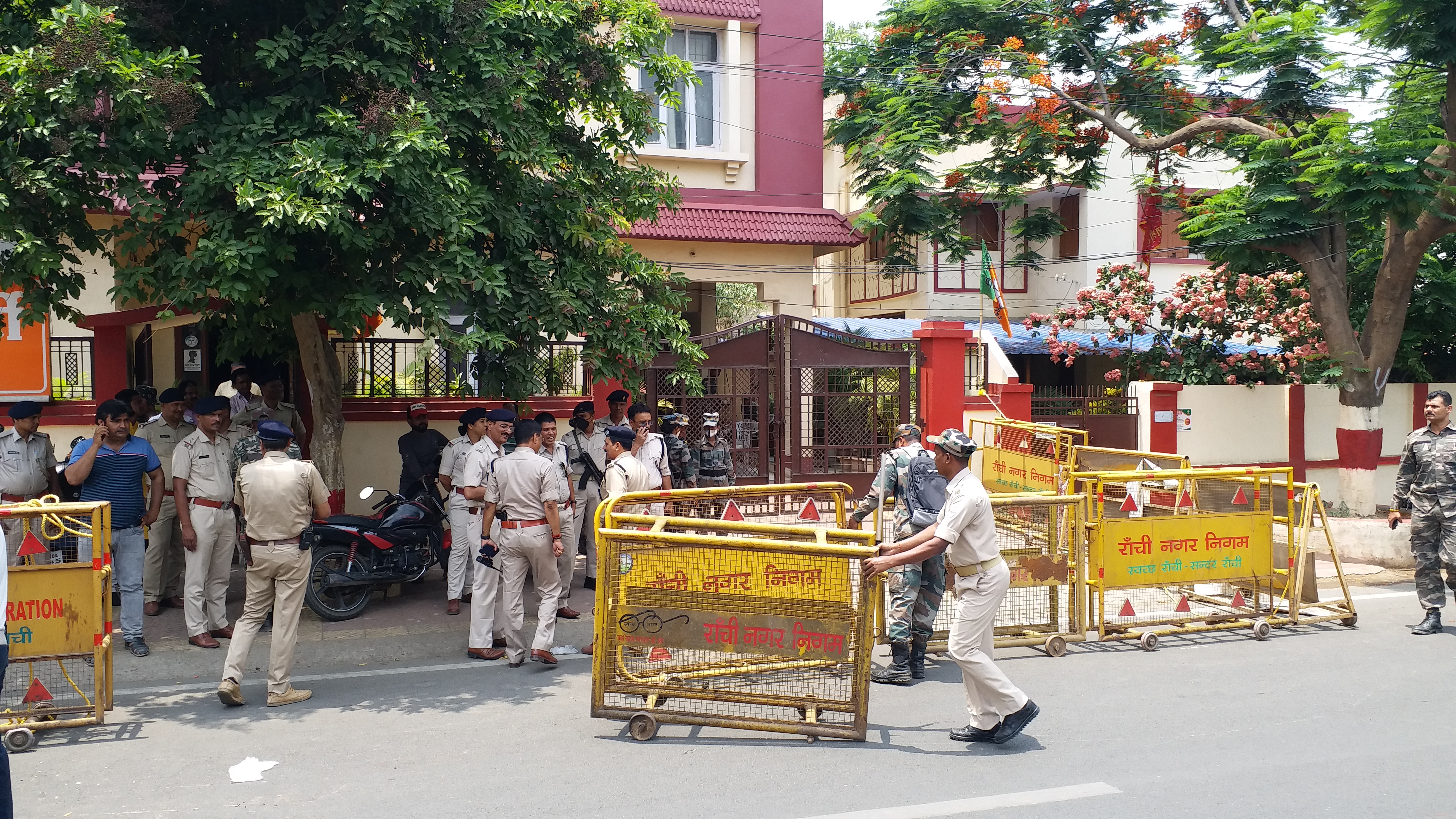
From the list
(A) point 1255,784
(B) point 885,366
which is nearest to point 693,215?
(B) point 885,366

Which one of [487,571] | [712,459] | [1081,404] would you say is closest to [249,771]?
[487,571]

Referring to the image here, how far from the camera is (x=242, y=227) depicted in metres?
7.19

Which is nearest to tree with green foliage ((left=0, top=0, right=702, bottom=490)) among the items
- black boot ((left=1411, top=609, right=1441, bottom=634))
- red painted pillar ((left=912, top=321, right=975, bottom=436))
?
red painted pillar ((left=912, top=321, right=975, bottom=436))

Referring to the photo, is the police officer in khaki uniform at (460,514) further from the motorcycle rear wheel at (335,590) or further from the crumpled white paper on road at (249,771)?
the crumpled white paper on road at (249,771)

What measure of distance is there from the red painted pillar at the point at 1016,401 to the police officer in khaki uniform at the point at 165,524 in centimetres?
1059

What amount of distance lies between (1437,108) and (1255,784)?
11016 mm

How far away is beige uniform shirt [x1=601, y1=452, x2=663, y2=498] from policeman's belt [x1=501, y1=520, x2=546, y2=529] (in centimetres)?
53

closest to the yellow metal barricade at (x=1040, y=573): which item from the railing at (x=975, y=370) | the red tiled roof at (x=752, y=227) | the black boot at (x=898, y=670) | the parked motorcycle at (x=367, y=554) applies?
the black boot at (x=898, y=670)

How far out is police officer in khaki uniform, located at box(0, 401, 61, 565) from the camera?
7.87m

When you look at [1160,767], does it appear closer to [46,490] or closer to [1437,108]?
[46,490]

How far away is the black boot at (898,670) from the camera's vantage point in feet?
22.6

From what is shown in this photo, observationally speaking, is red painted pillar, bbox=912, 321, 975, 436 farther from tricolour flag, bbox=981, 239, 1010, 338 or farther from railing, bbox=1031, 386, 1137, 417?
tricolour flag, bbox=981, 239, 1010, 338

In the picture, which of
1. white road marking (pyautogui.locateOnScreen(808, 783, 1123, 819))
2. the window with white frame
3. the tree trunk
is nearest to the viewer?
white road marking (pyautogui.locateOnScreen(808, 783, 1123, 819))

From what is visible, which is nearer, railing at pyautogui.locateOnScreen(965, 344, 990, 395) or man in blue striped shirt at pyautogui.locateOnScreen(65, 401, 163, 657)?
man in blue striped shirt at pyautogui.locateOnScreen(65, 401, 163, 657)
